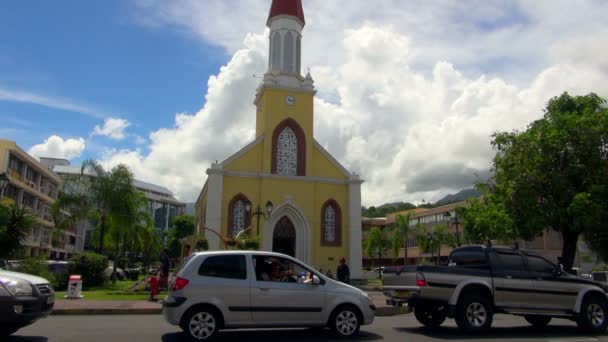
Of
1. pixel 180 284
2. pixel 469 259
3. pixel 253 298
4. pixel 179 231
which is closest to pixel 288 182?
pixel 469 259

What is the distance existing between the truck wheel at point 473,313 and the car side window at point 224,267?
451cm

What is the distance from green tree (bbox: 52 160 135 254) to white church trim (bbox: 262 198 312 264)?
8.70 metres

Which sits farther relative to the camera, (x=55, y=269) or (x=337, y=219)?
(x=337, y=219)

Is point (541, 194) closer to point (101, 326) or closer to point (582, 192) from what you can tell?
point (582, 192)

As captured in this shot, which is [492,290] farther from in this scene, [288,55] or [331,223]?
[288,55]

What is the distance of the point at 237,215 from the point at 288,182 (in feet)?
12.7

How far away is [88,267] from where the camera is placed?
78.3 ft

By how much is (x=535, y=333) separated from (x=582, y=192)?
1475 centimetres

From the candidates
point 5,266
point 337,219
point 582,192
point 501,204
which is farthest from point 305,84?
point 5,266

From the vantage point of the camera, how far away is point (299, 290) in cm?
905

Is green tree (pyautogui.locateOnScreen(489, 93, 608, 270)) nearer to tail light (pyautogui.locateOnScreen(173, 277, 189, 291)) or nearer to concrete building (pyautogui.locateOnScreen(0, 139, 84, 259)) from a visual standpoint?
tail light (pyautogui.locateOnScreen(173, 277, 189, 291))

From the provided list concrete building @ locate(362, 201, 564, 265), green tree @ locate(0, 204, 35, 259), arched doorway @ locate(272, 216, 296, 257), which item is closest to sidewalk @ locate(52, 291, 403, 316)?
green tree @ locate(0, 204, 35, 259)

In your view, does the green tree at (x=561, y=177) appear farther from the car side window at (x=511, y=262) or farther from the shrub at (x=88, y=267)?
the shrub at (x=88, y=267)

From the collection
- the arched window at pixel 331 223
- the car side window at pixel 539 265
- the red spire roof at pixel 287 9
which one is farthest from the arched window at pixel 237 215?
the car side window at pixel 539 265
